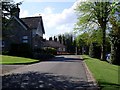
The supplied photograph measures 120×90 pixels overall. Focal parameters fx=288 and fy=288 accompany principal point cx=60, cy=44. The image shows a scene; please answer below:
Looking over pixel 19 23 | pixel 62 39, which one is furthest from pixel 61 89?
pixel 62 39

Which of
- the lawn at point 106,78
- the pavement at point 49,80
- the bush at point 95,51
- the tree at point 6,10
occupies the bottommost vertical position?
the pavement at point 49,80

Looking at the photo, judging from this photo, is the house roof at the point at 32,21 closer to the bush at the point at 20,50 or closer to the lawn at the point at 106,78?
the bush at the point at 20,50

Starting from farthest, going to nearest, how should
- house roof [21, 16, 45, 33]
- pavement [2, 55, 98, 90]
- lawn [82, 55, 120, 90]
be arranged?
house roof [21, 16, 45, 33]
pavement [2, 55, 98, 90]
lawn [82, 55, 120, 90]

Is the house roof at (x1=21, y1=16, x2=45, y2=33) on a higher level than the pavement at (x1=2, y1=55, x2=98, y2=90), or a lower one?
higher

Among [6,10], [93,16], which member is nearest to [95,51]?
[93,16]

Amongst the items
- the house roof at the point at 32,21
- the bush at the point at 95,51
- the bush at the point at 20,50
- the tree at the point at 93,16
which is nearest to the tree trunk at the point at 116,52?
the tree at the point at 93,16

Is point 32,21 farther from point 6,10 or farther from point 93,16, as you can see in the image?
point 6,10

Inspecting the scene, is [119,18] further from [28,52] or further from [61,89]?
[61,89]

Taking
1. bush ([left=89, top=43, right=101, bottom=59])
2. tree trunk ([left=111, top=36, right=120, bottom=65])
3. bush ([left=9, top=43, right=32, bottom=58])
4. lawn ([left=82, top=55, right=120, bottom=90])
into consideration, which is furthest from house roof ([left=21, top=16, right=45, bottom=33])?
lawn ([left=82, top=55, right=120, bottom=90])

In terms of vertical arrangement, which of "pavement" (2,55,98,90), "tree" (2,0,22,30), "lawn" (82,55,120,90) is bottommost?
"pavement" (2,55,98,90)

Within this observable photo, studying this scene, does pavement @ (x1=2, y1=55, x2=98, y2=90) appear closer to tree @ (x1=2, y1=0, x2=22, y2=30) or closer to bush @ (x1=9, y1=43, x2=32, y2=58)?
tree @ (x1=2, y1=0, x2=22, y2=30)

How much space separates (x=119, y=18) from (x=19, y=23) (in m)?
26.4

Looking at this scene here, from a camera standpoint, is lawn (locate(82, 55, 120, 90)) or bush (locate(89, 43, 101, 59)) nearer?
lawn (locate(82, 55, 120, 90))

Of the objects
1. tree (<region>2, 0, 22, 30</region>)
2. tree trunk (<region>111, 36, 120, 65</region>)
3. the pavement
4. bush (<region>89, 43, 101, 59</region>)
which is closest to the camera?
the pavement
